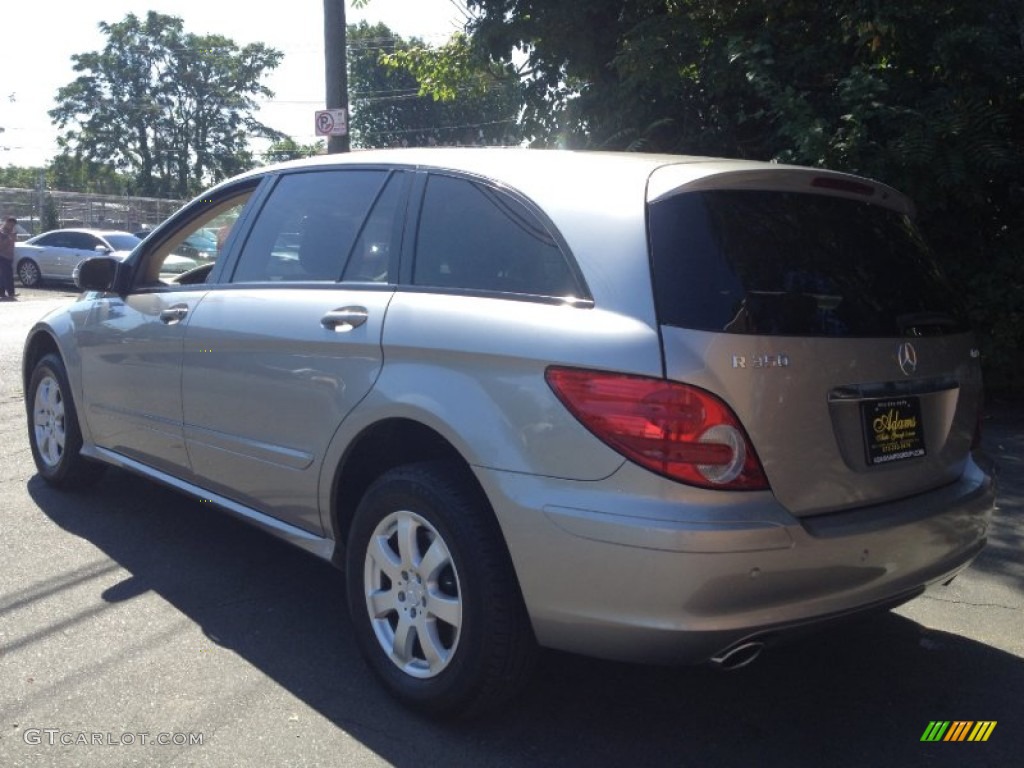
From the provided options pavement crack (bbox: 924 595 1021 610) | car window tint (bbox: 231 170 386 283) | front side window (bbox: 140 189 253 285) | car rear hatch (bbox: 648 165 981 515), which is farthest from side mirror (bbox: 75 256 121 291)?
pavement crack (bbox: 924 595 1021 610)

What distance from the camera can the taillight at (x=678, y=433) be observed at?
9.20 ft

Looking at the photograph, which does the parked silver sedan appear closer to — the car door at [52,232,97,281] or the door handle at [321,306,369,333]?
the car door at [52,232,97,281]

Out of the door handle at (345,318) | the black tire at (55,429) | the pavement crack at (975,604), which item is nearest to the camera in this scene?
the door handle at (345,318)

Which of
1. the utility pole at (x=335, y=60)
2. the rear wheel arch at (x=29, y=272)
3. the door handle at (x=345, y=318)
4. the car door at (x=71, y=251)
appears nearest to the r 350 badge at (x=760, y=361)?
the door handle at (x=345, y=318)

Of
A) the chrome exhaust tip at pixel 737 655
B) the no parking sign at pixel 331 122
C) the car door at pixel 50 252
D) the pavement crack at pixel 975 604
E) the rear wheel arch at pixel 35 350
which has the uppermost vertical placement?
the no parking sign at pixel 331 122

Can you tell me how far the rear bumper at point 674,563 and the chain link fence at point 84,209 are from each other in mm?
35695

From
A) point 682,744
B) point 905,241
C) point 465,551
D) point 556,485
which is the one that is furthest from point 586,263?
point 682,744

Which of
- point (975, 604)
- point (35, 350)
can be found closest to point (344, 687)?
point (975, 604)

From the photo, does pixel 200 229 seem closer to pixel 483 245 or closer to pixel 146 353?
pixel 146 353

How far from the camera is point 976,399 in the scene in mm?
3625

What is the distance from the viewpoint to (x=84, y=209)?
132ft

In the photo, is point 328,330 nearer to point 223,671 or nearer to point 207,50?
point 223,671

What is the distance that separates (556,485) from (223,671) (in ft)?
4.95

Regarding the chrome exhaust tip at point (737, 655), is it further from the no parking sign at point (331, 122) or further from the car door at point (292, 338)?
the no parking sign at point (331, 122)
